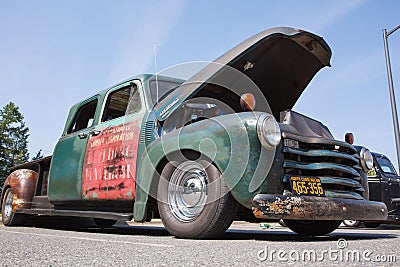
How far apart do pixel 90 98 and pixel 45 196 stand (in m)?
1.75

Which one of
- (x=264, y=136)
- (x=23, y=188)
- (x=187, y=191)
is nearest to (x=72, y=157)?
(x=23, y=188)

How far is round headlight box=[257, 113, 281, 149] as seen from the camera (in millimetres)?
3547

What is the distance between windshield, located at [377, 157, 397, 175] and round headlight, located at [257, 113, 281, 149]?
705 centimetres

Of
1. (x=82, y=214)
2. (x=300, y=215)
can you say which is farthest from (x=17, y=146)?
(x=300, y=215)

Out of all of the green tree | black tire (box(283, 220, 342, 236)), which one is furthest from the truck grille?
the green tree

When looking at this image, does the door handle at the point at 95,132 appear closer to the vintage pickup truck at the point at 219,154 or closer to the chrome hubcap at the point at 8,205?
the vintage pickup truck at the point at 219,154

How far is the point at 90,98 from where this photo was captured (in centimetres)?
624

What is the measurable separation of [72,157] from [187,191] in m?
2.62

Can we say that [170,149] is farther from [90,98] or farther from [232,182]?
[90,98]

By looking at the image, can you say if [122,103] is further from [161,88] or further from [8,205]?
[8,205]

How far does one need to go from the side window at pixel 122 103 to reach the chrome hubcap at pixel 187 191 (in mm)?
1365

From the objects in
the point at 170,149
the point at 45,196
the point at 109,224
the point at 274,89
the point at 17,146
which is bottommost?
the point at 109,224

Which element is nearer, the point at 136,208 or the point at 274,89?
the point at 136,208

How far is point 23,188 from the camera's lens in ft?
22.9
